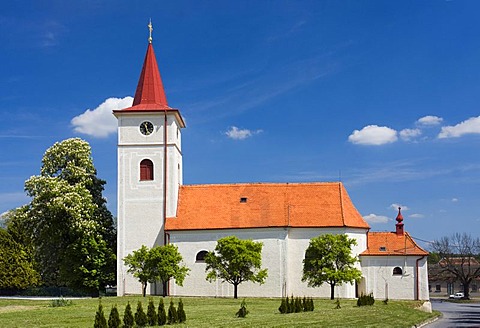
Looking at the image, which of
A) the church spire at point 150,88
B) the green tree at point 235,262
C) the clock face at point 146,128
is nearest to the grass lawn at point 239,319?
the green tree at point 235,262

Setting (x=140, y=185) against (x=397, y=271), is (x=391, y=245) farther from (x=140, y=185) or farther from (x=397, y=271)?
(x=140, y=185)

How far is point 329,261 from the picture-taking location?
4547 centimetres

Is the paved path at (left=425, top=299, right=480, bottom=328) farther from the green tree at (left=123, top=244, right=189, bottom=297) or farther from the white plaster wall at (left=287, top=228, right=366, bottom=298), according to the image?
the green tree at (left=123, top=244, right=189, bottom=297)

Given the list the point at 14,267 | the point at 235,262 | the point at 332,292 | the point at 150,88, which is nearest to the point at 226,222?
the point at 235,262

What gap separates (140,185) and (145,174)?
0.95 metres

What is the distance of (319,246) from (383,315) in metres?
14.0

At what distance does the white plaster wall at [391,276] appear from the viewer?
49.4 metres

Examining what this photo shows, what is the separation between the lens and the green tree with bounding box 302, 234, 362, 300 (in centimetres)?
4497

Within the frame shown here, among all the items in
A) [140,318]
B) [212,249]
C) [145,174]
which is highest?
[145,174]

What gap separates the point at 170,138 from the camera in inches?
1981

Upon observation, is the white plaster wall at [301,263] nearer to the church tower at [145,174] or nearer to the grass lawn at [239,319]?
the church tower at [145,174]

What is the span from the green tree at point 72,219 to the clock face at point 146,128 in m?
7.04

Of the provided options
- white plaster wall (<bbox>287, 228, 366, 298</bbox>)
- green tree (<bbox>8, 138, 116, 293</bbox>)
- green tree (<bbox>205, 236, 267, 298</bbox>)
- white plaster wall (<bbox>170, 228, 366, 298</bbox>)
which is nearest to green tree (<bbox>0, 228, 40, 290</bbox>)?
green tree (<bbox>8, 138, 116, 293</bbox>)

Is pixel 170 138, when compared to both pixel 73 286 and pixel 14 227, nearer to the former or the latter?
pixel 73 286
